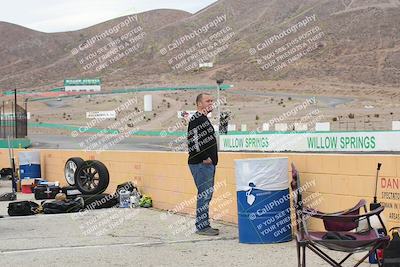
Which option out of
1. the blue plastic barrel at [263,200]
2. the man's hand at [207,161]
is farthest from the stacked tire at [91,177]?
the blue plastic barrel at [263,200]

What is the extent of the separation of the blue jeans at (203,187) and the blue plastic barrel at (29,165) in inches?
459

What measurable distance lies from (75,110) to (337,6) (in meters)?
62.0

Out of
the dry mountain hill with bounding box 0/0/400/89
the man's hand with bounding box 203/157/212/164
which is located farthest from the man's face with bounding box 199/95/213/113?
the dry mountain hill with bounding box 0/0/400/89

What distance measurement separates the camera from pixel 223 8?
491 ft

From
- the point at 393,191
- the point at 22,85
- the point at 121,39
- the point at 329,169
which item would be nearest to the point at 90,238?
the point at 329,169

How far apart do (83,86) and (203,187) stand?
84.6 m

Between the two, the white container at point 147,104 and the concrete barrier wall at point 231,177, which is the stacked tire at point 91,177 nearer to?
the concrete barrier wall at point 231,177

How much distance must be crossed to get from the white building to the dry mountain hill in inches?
159

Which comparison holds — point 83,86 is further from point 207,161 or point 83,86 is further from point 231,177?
point 207,161

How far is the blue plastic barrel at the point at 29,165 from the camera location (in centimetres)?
2000

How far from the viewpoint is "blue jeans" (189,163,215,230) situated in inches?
363

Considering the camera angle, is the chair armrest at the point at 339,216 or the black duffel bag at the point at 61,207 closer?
the chair armrest at the point at 339,216

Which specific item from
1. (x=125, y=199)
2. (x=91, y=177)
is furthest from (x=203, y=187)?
(x=91, y=177)

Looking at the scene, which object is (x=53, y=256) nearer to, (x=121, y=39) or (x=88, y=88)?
(x=88, y=88)
